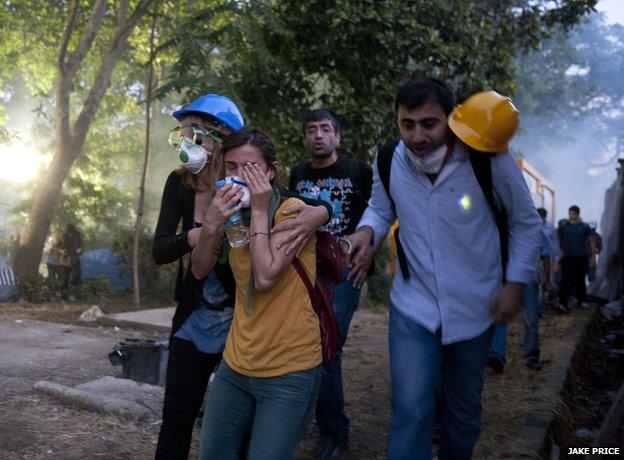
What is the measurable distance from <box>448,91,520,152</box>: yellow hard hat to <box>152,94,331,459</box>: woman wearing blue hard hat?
618mm

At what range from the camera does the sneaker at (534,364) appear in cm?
757

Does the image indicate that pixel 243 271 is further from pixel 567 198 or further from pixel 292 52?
pixel 567 198

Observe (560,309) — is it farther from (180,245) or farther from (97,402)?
(180,245)

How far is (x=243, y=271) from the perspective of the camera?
264cm

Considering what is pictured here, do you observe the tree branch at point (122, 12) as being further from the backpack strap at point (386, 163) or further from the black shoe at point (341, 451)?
the backpack strap at point (386, 163)

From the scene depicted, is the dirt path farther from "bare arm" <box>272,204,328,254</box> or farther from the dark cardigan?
"bare arm" <box>272,204,328,254</box>

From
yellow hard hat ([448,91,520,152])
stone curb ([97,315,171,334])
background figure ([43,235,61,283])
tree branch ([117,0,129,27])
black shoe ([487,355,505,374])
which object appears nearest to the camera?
yellow hard hat ([448,91,520,152])

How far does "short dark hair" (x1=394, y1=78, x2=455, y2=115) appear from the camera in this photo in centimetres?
292

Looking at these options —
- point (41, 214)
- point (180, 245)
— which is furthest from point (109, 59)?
point (180, 245)

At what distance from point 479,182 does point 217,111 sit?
44.3 inches

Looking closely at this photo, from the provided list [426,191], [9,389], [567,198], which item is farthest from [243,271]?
[567,198]

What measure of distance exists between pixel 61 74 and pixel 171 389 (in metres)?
12.4

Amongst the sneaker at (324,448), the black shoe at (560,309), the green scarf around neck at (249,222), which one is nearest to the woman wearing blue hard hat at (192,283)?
the green scarf around neck at (249,222)

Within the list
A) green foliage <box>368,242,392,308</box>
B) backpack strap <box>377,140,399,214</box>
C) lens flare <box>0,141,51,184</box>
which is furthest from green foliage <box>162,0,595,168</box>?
lens flare <box>0,141,51,184</box>
